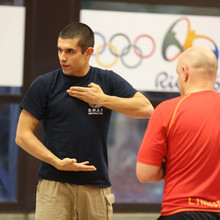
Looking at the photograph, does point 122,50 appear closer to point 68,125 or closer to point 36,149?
point 68,125

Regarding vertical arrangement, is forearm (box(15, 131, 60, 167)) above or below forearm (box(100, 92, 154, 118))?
below

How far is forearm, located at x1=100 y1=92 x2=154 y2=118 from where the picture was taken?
246 centimetres

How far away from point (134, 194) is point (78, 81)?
2.04 m

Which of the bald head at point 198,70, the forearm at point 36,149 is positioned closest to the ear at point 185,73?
the bald head at point 198,70

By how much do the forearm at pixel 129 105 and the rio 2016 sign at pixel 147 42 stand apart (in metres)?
1.47

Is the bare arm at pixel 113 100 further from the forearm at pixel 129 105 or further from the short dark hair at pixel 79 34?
the short dark hair at pixel 79 34

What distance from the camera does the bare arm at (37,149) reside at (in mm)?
2326

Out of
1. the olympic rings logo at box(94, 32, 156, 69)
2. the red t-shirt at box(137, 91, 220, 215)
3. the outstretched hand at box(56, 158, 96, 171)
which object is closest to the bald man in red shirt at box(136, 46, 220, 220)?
the red t-shirt at box(137, 91, 220, 215)

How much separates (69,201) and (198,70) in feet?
3.77

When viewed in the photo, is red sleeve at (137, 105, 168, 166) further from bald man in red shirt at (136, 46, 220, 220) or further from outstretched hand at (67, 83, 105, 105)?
outstretched hand at (67, 83, 105, 105)

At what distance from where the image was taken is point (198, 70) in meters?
1.85

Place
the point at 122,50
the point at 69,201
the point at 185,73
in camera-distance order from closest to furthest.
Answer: the point at 185,73
the point at 69,201
the point at 122,50

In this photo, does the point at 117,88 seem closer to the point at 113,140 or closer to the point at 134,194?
the point at 113,140

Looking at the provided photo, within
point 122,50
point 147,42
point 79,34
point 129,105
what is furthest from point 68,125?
point 147,42
